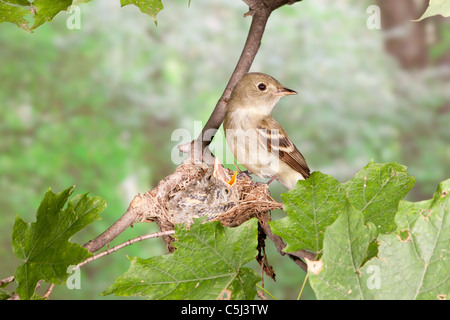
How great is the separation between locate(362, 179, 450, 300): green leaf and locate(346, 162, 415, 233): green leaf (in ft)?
0.58

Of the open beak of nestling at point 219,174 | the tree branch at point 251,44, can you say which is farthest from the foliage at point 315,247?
the open beak of nestling at point 219,174

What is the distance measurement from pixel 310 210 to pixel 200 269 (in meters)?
0.21

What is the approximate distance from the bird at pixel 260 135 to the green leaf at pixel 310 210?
1.23 m

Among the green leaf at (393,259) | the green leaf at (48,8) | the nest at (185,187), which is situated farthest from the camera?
the nest at (185,187)

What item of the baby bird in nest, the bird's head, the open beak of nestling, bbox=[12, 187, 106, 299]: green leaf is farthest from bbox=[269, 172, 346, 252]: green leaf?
the bird's head

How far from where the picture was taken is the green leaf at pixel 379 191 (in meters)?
0.88

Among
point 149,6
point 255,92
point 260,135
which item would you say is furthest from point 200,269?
point 255,92

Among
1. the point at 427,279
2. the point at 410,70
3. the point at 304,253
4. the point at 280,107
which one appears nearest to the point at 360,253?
the point at 427,279

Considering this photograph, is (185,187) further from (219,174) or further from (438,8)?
(438,8)

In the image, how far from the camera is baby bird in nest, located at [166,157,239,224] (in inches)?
74.9

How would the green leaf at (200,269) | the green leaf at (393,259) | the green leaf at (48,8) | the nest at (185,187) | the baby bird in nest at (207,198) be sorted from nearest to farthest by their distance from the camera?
the green leaf at (393,259) → the green leaf at (200,269) → the green leaf at (48,8) → the nest at (185,187) → the baby bird in nest at (207,198)

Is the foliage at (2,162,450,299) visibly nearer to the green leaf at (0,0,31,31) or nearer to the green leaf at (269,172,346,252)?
the green leaf at (269,172,346,252)

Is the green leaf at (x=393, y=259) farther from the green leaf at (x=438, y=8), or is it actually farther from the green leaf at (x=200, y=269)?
the green leaf at (x=438, y=8)

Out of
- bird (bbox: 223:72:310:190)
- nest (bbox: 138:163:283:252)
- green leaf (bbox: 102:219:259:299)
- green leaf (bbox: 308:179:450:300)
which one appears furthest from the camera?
bird (bbox: 223:72:310:190)
